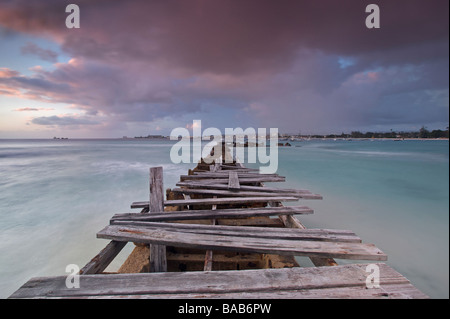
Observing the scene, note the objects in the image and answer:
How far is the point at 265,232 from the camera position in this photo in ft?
9.56

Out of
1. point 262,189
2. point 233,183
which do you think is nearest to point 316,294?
point 262,189

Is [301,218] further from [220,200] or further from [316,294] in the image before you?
[316,294]

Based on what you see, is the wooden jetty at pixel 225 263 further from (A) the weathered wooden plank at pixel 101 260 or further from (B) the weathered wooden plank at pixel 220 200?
(B) the weathered wooden plank at pixel 220 200

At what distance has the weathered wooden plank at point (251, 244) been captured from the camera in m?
2.44

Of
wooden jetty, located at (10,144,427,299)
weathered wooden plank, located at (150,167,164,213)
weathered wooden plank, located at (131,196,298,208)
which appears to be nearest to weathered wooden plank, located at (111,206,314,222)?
wooden jetty, located at (10,144,427,299)

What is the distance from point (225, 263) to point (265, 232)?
2.69ft

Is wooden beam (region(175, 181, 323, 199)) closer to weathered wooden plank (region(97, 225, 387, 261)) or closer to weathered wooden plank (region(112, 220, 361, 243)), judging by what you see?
weathered wooden plank (region(112, 220, 361, 243))

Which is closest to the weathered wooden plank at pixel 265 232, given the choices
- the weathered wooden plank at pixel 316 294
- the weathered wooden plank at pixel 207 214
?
the weathered wooden plank at pixel 207 214

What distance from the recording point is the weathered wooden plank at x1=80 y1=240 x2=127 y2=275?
2211 millimetres

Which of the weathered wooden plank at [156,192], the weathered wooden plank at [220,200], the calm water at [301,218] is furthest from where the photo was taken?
the calm water at [301,218]

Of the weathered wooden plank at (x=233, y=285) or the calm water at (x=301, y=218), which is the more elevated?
the weathered wooden plank at (x=233, y=285)
